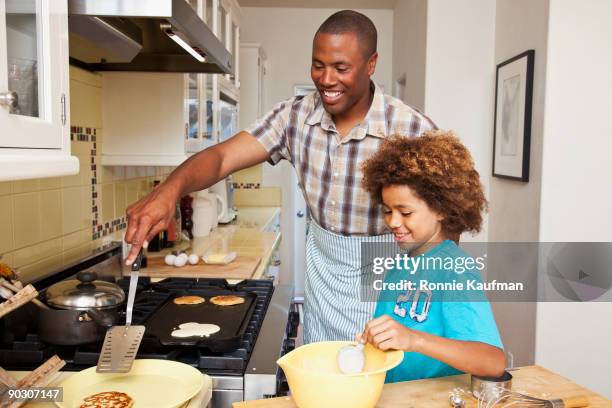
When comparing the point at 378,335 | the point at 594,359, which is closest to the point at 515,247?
the point at 594,359

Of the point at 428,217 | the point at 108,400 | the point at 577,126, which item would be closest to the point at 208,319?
the point at 108,400

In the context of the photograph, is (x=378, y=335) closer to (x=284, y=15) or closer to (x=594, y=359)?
(x=594, y=359)

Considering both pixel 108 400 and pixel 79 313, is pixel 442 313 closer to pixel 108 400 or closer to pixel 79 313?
pixel 108 400

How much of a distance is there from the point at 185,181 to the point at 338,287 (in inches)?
20.3

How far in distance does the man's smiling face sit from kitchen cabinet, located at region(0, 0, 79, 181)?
0.60m

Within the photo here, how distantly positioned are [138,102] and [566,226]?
184 cm

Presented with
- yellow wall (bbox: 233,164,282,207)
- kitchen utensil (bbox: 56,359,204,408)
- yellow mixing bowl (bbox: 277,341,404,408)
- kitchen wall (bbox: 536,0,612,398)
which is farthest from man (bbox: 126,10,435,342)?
yellow wall (bbox: 233,164,282,207)

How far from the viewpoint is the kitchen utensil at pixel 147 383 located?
105cm

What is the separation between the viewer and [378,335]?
962mm

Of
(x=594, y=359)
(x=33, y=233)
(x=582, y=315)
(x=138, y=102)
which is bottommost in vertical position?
(x=594, y=359)

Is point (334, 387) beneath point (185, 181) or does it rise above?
beneath

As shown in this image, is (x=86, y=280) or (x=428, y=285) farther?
(x=86, y=280)

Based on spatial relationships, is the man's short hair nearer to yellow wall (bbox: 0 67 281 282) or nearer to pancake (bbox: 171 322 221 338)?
pancake (bbox: 171 322 221 338)

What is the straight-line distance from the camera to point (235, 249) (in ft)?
9.18
